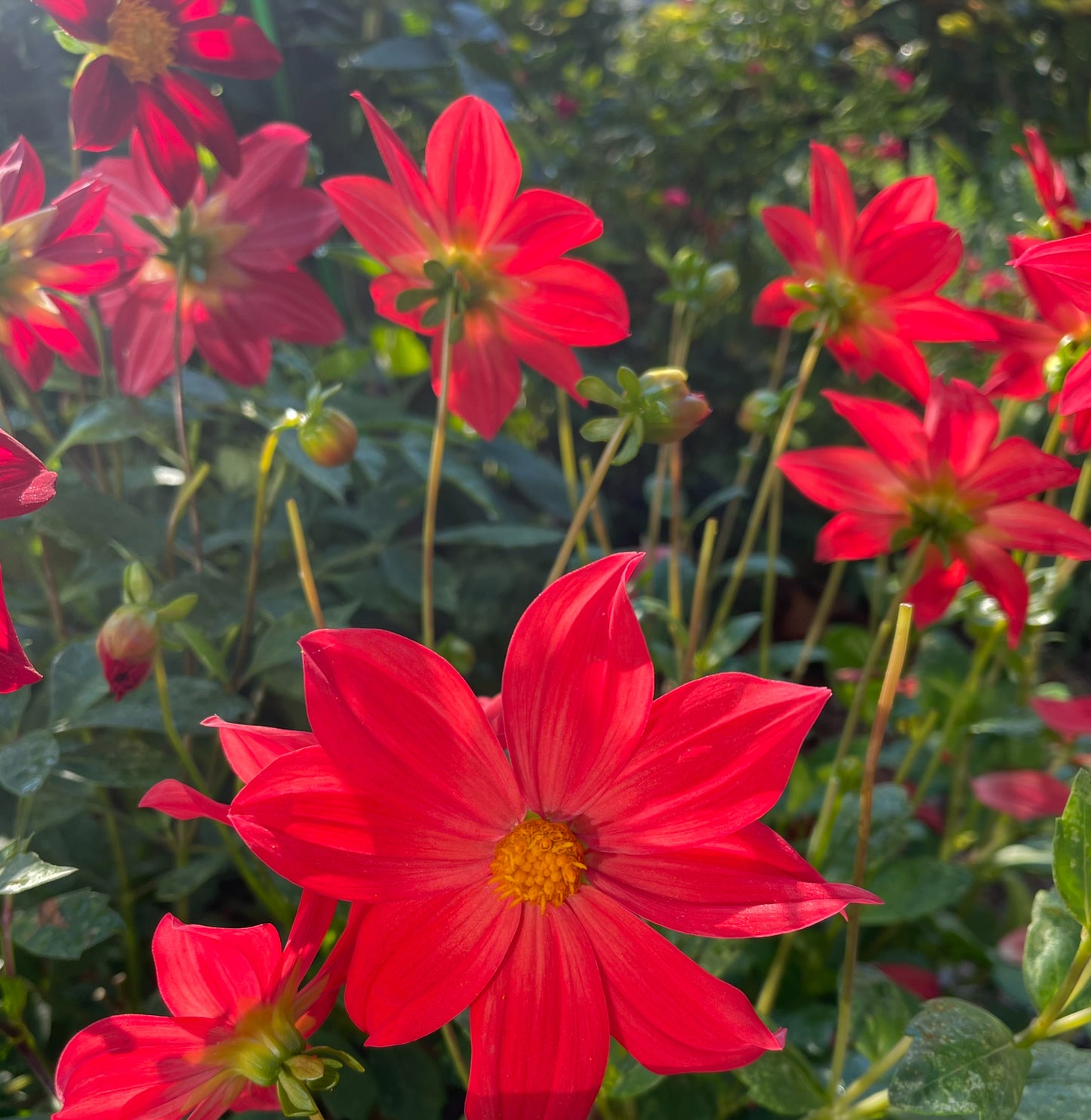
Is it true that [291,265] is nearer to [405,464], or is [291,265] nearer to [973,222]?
[405,464]

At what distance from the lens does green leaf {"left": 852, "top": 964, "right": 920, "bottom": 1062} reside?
592 millimetres

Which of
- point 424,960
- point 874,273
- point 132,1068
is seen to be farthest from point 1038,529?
point 132,1068

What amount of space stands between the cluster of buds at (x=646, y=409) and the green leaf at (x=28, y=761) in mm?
323

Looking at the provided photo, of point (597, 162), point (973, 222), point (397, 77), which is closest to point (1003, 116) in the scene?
point (973, 222)

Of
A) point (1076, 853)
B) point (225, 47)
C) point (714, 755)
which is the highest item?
point (225, 47)

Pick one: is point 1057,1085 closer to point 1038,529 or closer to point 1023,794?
point 1038,529

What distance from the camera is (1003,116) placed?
8.61 feet

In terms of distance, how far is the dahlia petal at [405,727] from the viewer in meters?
0.33

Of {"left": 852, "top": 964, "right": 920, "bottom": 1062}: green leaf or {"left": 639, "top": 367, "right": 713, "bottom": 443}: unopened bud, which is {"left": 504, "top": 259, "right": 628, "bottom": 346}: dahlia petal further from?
{"left": 852, "top": 964, "right": 920, "bottom": 1062}: green leaf

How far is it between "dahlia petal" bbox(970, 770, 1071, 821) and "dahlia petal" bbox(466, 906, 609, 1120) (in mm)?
647

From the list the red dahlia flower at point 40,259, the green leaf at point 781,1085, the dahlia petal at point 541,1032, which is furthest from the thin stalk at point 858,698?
the red dahlia flower at point 40,259

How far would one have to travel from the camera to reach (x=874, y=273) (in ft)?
1.92

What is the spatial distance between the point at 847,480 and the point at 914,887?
0.34m

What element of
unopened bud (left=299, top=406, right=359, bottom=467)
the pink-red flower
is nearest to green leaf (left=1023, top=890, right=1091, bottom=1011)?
unopened bud (left=299, top=406, right=359, bottom=467)
